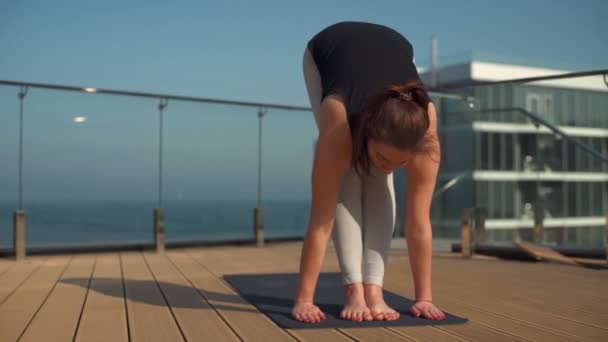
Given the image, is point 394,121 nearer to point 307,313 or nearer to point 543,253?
point 307,313

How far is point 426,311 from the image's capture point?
2062 mm

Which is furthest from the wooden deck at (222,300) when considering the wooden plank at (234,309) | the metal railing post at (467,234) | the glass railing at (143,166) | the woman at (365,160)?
the glass railing at (143,166)

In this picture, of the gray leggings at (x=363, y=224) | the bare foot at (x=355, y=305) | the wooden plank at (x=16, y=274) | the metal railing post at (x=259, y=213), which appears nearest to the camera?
the bare foot at (x=355, y=305)

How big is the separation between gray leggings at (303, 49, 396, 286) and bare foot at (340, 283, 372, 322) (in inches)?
1.0

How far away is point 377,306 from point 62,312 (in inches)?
42.2

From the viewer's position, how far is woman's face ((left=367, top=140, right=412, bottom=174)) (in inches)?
75.6

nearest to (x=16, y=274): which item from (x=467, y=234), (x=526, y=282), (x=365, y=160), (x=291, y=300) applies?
Answer: (x=291, y=300)

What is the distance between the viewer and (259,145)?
501 centimetres

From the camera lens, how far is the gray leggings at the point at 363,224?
212cm

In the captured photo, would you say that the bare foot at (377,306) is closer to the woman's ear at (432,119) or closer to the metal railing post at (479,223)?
the woman's ear at (432,119)

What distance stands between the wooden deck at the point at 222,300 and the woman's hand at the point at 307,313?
10cm

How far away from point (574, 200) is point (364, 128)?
2.84 meters

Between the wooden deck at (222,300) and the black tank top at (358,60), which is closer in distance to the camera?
the wooden deck at (222,300)

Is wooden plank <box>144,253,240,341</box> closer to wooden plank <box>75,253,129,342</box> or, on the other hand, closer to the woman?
wooden plank <box>75,253,129,342</box>
